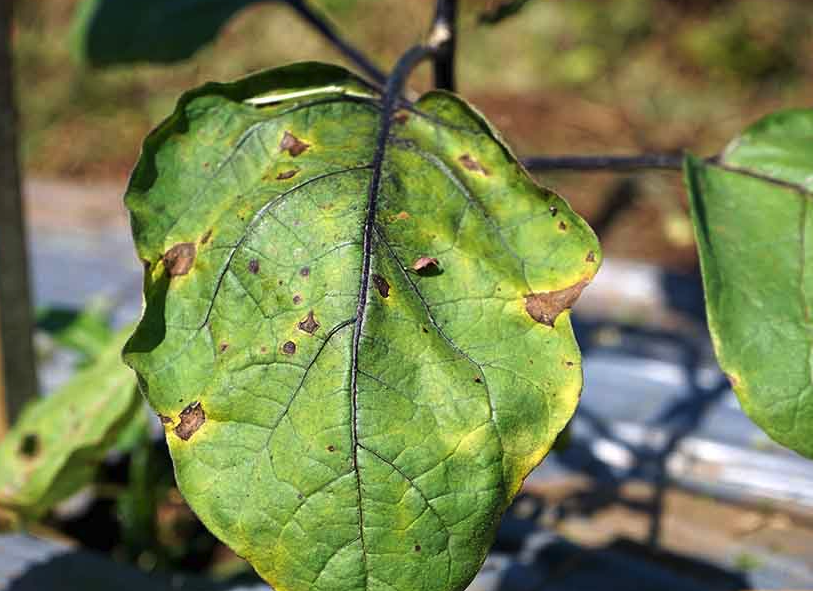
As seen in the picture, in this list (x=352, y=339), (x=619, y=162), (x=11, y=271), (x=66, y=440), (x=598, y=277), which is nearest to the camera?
(x=352, y=339)

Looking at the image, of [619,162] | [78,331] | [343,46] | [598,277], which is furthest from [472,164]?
[598,277]

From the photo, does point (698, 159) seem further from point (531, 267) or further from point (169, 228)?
point (169, 228)

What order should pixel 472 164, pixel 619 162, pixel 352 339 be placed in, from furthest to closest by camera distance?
pixel 619 162 < pixel 472 164 < pixel 352 339

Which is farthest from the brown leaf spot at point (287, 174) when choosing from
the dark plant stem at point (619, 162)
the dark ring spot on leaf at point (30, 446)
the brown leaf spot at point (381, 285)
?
the dark ring spot on leaf at point (30, 446)

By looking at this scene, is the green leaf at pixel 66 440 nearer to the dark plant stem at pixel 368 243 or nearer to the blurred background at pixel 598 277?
the blurred background at pixel 598 277

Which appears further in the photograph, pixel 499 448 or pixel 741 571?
pixel 741 571

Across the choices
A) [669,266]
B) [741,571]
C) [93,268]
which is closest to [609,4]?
[669,266]

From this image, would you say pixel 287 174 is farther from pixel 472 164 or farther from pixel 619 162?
pixel 619 162
